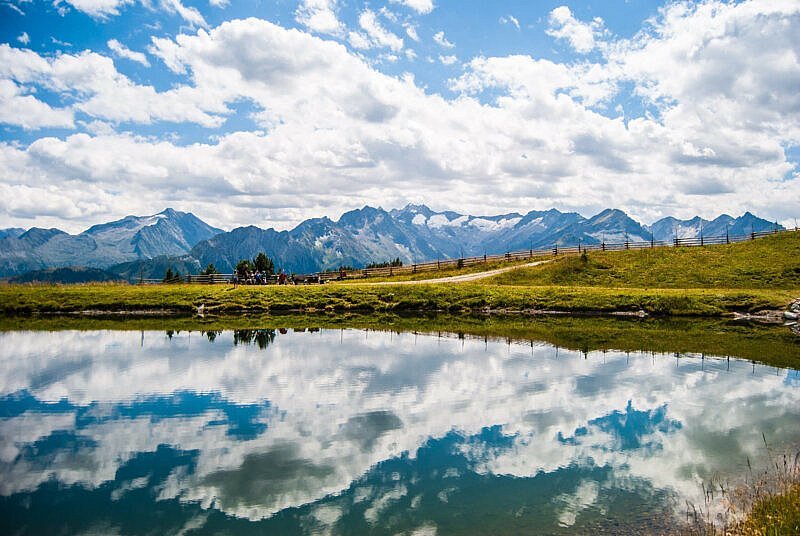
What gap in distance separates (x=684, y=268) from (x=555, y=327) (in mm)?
39317

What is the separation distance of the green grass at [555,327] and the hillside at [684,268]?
20057 millimetres

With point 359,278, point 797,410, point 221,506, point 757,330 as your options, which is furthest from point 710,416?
point 359,278

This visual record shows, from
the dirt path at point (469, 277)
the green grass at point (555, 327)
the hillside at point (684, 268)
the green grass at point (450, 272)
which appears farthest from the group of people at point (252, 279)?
the hillside at point (684, 268)

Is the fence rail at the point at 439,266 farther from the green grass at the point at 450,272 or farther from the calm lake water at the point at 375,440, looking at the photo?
the calm lake water at the point at 375,440

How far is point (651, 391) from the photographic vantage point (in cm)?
2812

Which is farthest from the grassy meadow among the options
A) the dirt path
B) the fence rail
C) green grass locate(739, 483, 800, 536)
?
green grass locate(739, 483, 800, 536)

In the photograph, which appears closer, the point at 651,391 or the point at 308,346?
the point at 651,391

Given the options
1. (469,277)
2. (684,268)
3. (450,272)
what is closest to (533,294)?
(469,277)

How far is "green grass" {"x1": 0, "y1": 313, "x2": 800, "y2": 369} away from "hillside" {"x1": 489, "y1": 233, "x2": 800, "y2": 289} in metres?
20.1

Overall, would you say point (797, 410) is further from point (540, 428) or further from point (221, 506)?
point (221, 506)

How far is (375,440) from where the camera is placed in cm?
2034

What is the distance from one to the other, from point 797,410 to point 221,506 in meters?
24.0

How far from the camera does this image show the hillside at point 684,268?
74.3 metres

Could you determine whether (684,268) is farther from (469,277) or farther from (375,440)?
(375,440)
